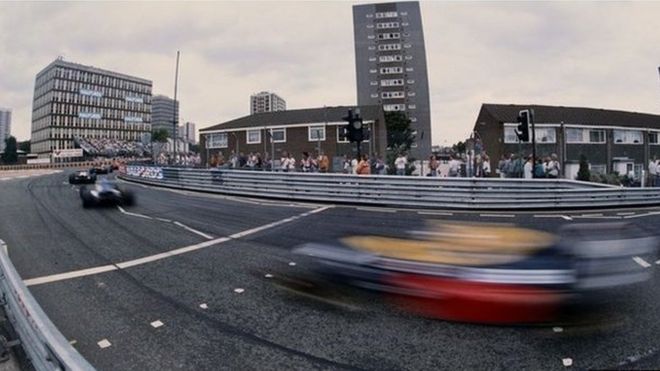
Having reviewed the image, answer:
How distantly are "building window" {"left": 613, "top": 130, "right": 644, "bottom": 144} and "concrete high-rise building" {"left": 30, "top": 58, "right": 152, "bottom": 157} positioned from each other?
433 feet

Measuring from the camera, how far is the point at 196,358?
10.9 feet

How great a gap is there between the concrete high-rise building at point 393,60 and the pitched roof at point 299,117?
154ft

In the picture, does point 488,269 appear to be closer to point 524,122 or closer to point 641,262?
point 641,262

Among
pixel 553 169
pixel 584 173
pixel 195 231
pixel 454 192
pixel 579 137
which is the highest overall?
pixel 579 137

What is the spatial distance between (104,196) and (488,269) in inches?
500

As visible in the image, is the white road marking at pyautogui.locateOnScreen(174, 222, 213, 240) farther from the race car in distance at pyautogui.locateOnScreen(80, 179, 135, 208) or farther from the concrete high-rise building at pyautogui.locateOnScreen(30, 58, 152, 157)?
the concrete high-rise building at pyautogui.locateOnScreen(30, 58, 152, 157)

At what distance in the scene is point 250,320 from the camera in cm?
406

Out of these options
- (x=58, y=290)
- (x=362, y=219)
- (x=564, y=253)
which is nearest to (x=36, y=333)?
(x=58, y=290)

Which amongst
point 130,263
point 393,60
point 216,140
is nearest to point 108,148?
point 216,140

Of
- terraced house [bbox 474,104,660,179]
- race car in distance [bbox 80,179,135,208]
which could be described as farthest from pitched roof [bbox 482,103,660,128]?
race car in distance [bbox 80,179,135,208]

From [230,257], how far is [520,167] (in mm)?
14147

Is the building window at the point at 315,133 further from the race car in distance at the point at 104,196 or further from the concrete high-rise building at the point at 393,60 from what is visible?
the concrete high-rise building at the point at 393,60

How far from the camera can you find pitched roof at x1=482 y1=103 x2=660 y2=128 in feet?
132

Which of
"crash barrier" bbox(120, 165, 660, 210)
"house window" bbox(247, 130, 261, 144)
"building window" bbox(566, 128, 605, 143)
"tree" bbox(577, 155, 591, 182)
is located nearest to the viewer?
"crash barrier" bbox(120, 165, 660, 210)
